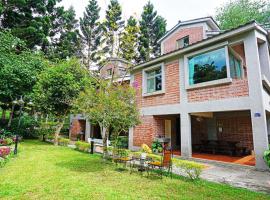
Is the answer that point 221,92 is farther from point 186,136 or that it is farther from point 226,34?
point 186,136

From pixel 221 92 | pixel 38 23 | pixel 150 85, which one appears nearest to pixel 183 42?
pixel 150 85

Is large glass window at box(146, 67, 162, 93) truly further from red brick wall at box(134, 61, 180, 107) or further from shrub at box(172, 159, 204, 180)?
shrub at box(172, 159, 204, 180)

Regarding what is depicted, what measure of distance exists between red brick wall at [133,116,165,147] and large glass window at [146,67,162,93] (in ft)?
6.79

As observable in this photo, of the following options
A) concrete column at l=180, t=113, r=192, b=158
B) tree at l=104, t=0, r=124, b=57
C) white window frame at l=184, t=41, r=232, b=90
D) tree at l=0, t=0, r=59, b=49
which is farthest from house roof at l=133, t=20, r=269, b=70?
tree at l=0, t=0, r=59, b=49

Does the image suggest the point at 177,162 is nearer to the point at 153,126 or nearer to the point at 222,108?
the point at 222,108

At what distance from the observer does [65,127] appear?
27.6 meters

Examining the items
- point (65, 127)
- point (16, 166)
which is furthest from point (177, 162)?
point (65, 127)

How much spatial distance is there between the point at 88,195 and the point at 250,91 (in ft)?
25.8

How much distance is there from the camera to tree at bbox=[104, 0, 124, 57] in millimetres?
12258

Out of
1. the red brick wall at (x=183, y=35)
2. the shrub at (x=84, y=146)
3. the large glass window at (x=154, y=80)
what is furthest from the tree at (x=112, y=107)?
the red brick wall at (x=183, y=35)

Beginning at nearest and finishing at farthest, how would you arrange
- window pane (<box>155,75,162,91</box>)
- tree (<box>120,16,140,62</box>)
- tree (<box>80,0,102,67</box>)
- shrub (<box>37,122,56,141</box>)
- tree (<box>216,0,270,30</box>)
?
tree (<box>120,16,140,62</box>)
window pane (<box>155,75,162,91</box>)
shrub (<box>37,122,56,141</box>)
tree (<box>216,0,270,30</box>)
tree (<box>80,0,102,67</box>)

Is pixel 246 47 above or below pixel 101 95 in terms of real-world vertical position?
above

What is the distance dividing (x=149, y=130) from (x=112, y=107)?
5.52 m

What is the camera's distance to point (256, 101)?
26.2ft
